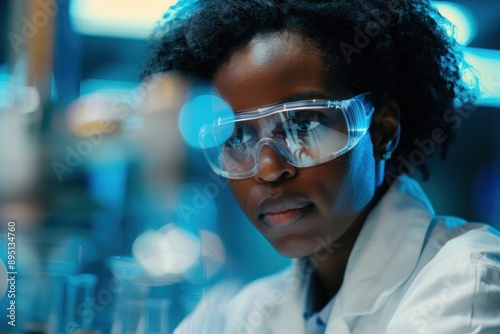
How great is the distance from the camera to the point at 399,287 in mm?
1531

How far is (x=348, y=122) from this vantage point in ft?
4.94

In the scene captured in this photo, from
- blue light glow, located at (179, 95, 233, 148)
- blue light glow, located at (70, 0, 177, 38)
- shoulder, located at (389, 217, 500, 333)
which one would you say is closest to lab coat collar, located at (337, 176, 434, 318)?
shoulder, located at (389, 217, 500, 333)

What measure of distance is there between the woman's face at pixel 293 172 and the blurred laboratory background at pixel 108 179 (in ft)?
1.27

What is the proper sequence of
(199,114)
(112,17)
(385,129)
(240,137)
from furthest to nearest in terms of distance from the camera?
(112,17), (199,114), (385,129), (240,137)

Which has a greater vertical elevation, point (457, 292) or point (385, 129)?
point (385, 129)

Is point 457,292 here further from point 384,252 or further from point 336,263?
point 336,263

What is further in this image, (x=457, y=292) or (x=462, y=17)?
(x=462, y=17)

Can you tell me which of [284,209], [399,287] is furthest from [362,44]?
[399,287]

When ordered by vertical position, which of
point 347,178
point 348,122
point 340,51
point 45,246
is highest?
point 340,51

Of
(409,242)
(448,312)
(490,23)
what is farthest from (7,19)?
(490,23)

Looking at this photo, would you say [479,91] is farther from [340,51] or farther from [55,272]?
[55,272]

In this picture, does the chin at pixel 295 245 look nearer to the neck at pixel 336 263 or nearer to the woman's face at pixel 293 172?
the woman's face at pixel 293 172

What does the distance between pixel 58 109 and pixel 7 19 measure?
13.1 inches

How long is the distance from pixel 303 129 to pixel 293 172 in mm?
110
